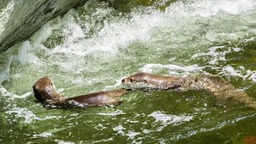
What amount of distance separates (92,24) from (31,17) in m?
2.03

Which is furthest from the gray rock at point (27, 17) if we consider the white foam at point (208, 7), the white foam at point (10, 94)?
the white foam at point (208, 7)

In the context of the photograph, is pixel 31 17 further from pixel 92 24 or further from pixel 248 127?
pixel 248 127

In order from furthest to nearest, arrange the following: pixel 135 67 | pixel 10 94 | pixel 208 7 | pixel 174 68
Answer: pixel 208 7, pixel 135 67, pixel 174 68, pixel 10 94

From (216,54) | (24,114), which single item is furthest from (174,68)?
(24,114)

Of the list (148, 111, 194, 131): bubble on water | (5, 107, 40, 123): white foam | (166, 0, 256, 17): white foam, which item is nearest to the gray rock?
(5, 107, 40, 123): white foam

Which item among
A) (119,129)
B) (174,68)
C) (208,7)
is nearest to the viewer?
(119,129)

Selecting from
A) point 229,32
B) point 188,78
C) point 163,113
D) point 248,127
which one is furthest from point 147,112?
point 229,32

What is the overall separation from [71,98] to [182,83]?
1665mm

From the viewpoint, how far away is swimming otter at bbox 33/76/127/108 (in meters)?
6.40

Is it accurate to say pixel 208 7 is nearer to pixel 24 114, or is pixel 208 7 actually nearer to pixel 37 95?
pixel 37 95

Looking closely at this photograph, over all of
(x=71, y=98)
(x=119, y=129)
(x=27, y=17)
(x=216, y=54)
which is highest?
(x=27, y=17)

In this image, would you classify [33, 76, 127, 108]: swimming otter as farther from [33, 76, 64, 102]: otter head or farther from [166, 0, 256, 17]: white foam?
[166, 0, 256, 17]: white foam

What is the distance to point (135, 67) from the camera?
766 cm

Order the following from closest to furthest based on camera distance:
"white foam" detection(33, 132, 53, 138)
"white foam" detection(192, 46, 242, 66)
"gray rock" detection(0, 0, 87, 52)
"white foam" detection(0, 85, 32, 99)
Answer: "white foam" detection(33, 132, 53, 138), "white foam" detection(0, 85, 32, 99), "gray rock" detection(0, 0, 87, 52), "white foam" detection(192, 46, 242, 66)
